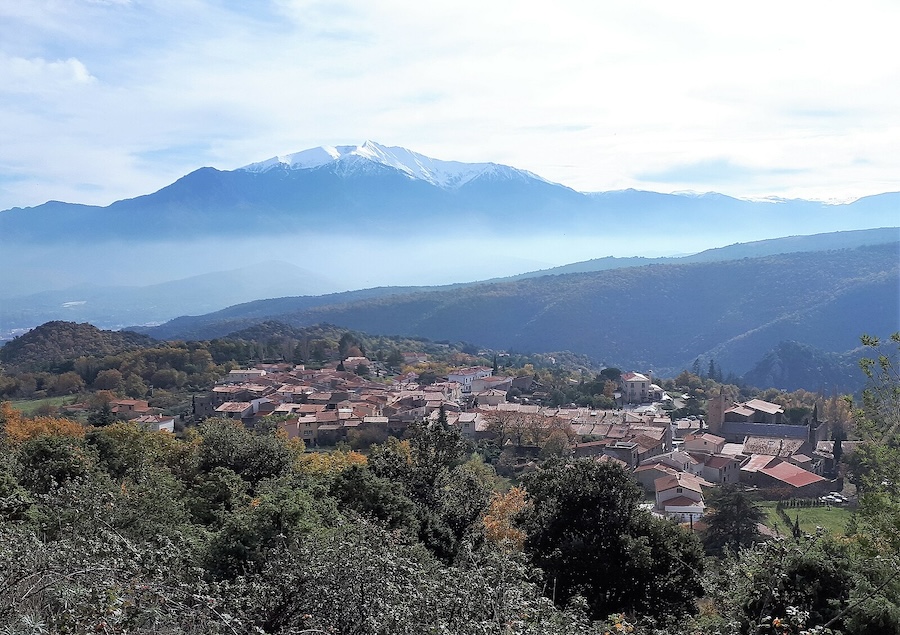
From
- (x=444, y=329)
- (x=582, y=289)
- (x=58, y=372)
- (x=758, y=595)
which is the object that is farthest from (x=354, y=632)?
(x=582, y=289)

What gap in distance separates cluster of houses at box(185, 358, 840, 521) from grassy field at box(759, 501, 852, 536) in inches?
84.9

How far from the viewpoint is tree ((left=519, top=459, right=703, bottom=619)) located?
10.2 metres

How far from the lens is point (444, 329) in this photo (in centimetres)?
12344

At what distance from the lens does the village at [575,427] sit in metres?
29.5

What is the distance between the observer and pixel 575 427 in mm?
38844

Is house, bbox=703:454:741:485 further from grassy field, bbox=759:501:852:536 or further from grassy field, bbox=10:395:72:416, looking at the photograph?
grassy field, bbox=10:395:72:416

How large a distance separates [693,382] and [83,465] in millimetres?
54003

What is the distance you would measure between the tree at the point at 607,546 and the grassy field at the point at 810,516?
45.2 feet

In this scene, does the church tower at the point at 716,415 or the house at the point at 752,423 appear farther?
the church tower at the point at 716,415

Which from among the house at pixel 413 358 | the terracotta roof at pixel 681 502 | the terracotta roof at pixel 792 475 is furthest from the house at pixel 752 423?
the house at pixel 413 358

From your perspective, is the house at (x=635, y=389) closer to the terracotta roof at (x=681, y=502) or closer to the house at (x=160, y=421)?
the terracotta roof at (x=681, y=502)

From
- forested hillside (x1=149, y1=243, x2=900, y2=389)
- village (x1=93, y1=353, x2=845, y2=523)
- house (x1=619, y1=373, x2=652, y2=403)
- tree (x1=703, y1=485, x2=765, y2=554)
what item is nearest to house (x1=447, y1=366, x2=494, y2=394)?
village (x1=93, y1=353, x2=845, y2=523)

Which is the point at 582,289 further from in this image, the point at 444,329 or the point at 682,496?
the point at 682,496

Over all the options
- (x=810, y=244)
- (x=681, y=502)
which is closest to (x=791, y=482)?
(x=681, y=502)
